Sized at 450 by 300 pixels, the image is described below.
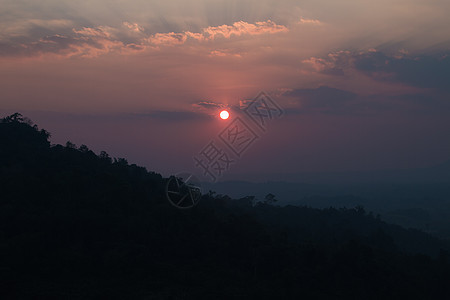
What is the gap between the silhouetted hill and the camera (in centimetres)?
2564

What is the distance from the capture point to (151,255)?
3059 cm

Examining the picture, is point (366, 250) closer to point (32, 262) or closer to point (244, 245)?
point (244, 245)

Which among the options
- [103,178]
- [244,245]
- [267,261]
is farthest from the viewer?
[103,178]

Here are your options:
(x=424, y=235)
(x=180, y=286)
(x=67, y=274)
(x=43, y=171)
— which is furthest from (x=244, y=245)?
(x=424, y=235)

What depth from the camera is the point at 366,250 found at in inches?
1216

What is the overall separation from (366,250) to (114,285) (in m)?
19.6

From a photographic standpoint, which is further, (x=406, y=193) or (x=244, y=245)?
(x=406, y=193)

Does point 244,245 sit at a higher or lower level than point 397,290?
higher

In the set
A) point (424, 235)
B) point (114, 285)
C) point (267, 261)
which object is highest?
point (424, 235)

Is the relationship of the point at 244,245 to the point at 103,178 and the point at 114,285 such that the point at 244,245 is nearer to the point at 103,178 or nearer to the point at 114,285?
the point at 114,285

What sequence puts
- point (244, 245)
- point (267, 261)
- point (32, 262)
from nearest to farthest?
point (32, 262) → point (267, 261) → point (244, 245)

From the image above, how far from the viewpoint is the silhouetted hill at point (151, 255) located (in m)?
25.6

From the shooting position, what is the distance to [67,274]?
26.2 m

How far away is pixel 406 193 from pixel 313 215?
498 feet
